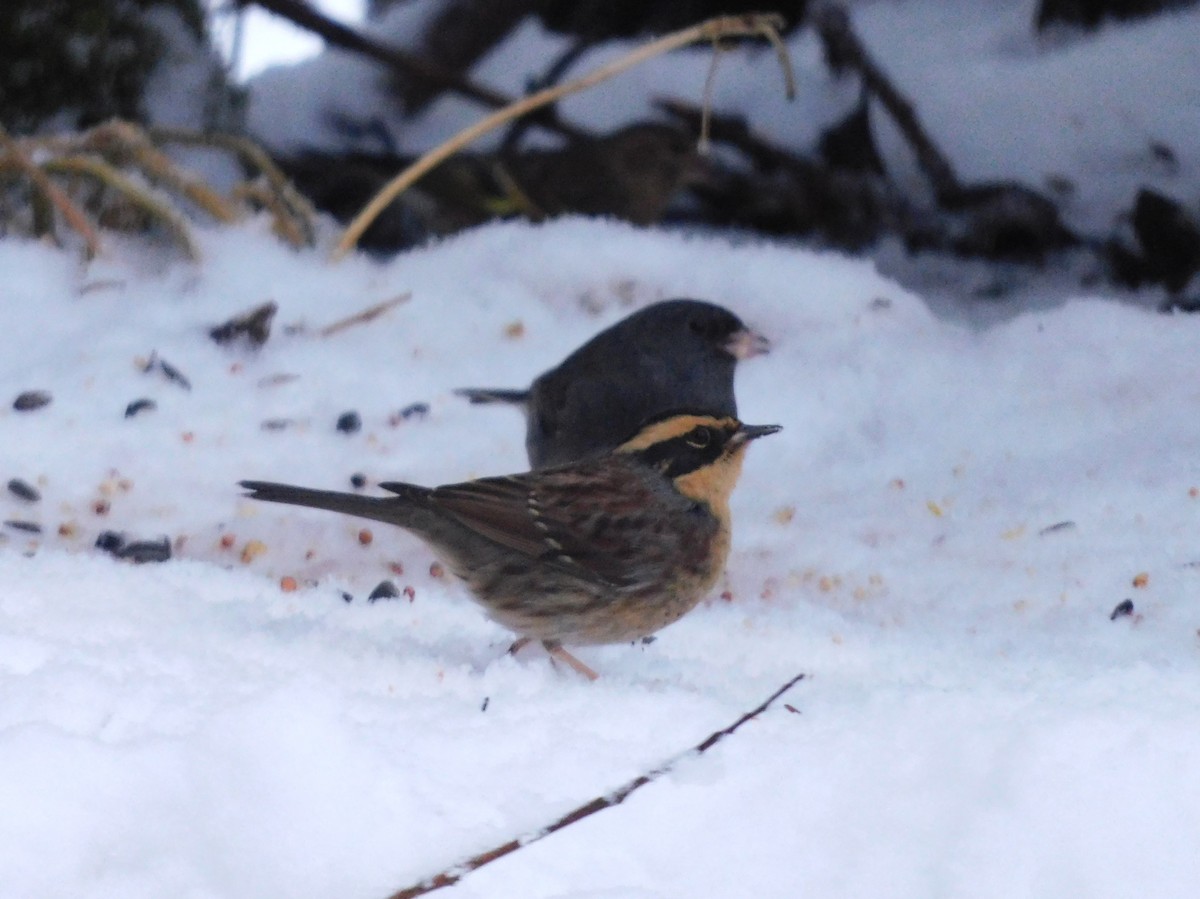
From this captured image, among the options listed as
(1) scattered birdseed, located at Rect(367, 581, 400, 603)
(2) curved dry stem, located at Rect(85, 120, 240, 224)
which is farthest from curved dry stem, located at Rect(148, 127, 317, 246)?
(1) scattered birdseed, located at Rect(367, 581, 400, 603)

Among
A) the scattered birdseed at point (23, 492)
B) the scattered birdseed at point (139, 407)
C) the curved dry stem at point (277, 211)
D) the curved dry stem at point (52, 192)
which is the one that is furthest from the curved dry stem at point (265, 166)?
the scattered birdseed at point (23, 492)

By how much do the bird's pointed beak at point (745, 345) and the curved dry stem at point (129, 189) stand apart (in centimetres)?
194

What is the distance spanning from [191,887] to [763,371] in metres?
3.38

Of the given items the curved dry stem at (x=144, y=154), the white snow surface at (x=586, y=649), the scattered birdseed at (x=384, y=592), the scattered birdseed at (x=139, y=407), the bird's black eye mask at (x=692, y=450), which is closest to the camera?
the white snow surface at (x=586, y=649)

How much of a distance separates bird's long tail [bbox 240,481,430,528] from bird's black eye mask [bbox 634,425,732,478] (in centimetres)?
54

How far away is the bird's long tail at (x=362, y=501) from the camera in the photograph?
347cm

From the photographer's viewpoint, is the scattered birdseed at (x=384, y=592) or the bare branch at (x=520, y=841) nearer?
the bare branch at (x=520, y=841)

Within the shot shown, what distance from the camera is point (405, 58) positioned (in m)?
6.09

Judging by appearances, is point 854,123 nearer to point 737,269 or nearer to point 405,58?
point 737,269

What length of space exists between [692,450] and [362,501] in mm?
740

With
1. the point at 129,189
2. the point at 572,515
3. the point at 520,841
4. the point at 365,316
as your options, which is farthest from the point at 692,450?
the point at 129,189

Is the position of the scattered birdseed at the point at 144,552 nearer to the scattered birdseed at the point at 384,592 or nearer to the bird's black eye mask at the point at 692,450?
the scattered birdseed at the point at 384,592

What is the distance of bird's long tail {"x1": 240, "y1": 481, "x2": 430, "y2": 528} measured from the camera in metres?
3.47

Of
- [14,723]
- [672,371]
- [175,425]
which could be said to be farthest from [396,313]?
[14,723]
